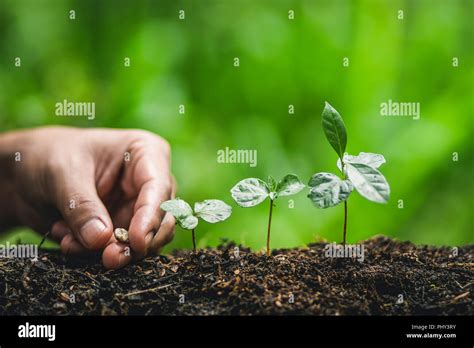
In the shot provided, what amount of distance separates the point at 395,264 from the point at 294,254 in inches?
9.6

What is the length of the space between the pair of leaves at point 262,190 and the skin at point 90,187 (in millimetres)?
210

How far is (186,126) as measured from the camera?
2359mm

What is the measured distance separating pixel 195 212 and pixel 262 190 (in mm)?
165

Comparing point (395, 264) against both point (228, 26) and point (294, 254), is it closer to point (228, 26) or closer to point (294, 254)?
point (294, 254)

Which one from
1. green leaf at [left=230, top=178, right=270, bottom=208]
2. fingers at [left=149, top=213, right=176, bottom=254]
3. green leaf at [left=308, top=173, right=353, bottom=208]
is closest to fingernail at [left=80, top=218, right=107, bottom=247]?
fingers at [left=149, top=213, right=176, bottom=254]

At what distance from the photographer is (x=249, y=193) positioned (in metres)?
1.40

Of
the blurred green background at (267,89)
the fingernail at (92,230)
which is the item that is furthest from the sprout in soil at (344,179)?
the blurred green background at (267,89)

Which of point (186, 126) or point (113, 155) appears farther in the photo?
point (186, 126)

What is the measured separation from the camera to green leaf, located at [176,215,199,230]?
4.49 ft

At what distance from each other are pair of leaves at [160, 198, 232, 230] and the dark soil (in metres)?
0.11

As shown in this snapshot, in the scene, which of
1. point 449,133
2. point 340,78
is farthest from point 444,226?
point 340,78

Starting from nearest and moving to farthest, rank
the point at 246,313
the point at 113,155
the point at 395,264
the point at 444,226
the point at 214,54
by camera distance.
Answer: the point at 246,313 < the point at 395,264 < the point at 113,155 < the point at 444,226 < the point at 214,54

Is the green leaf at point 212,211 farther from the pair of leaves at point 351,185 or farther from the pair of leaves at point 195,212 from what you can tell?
the pair of leaves at point 351,185

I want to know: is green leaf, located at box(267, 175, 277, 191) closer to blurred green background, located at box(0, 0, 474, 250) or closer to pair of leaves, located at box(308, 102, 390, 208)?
pair of leaves, located at box(308, 102, 390, 208)
